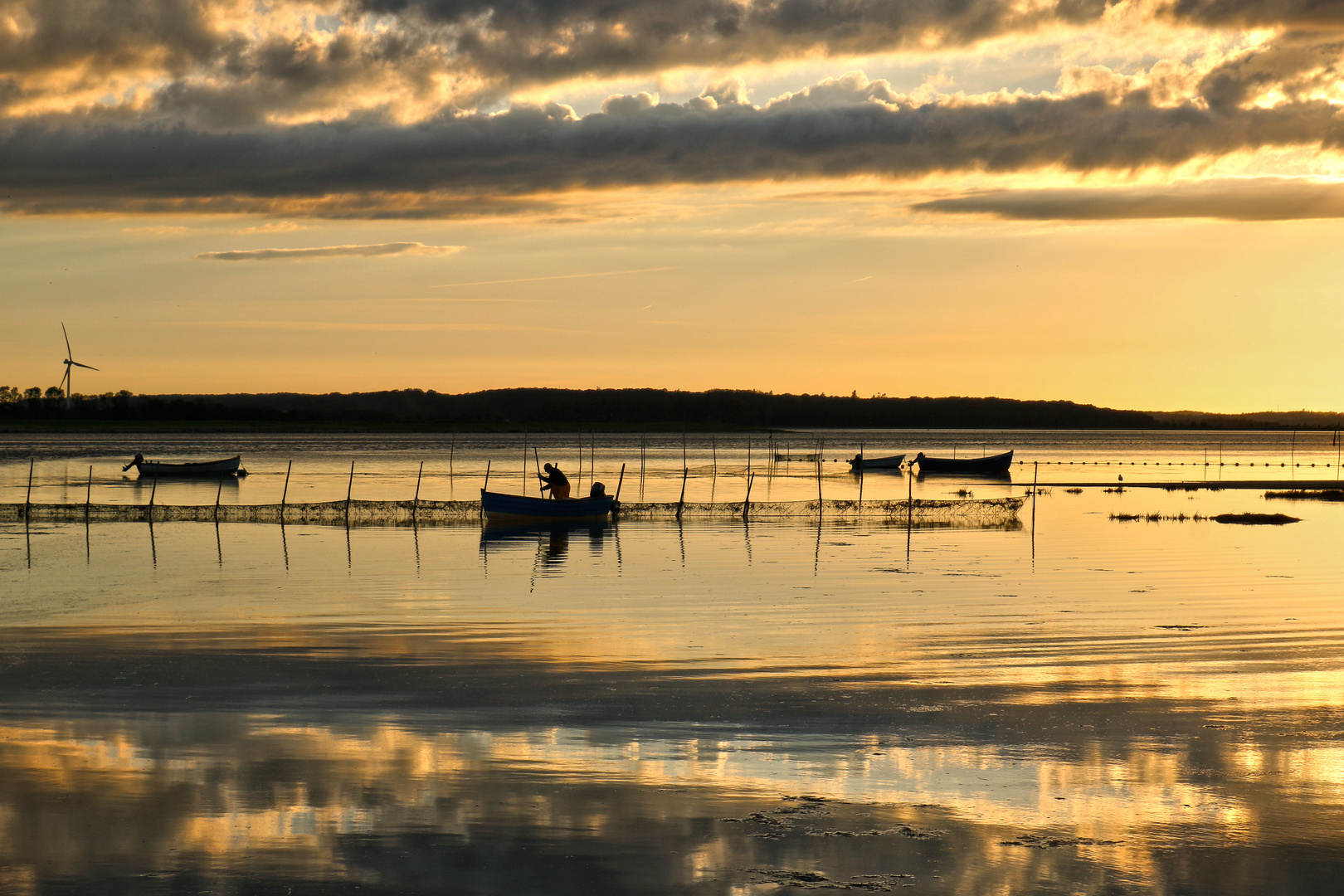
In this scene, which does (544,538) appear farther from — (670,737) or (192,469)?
(192,469)

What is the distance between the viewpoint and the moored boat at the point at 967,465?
81.3m

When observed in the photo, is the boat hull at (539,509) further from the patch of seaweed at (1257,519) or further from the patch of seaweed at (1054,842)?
the patch of seaweed at (1054,842)

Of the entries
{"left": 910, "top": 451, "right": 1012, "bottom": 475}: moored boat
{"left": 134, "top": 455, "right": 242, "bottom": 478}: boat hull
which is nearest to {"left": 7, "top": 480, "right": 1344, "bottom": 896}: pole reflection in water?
{"left": 134, "top": 455, "right": 242, "bottom": 478}: boat hull

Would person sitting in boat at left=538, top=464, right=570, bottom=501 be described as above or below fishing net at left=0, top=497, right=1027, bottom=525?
above

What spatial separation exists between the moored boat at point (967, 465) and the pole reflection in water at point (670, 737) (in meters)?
56.9

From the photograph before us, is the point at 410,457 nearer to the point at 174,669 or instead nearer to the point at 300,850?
the point at 174,669

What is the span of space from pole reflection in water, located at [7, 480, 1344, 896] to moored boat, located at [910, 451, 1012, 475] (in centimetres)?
5689

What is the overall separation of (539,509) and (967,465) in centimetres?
4956

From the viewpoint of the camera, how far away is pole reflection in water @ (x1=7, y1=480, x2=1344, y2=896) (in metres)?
8.12

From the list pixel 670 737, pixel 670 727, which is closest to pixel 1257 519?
pixel 670 727

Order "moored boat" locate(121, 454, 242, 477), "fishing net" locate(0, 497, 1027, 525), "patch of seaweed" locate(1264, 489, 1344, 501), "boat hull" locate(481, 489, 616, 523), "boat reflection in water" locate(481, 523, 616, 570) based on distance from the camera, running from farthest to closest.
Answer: "moored boat" locate(121, 454, 242, 477) → "patch of seaweed" locate(1264, 489, 1344, 501) → "fishing net" locate(0, 497, 1027, 525) → "boat hull" locate(481, 489, 616, 523) → "boat reflection in water" locate(481, 523, 616, 570)

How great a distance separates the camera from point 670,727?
39.6ft

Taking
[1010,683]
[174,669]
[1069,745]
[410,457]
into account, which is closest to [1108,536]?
[1010,683]

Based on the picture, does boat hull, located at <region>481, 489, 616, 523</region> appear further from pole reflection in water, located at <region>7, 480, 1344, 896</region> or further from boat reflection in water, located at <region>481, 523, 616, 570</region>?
pole reflection in water, located at <region>7, 480, 1344, 896</region>
